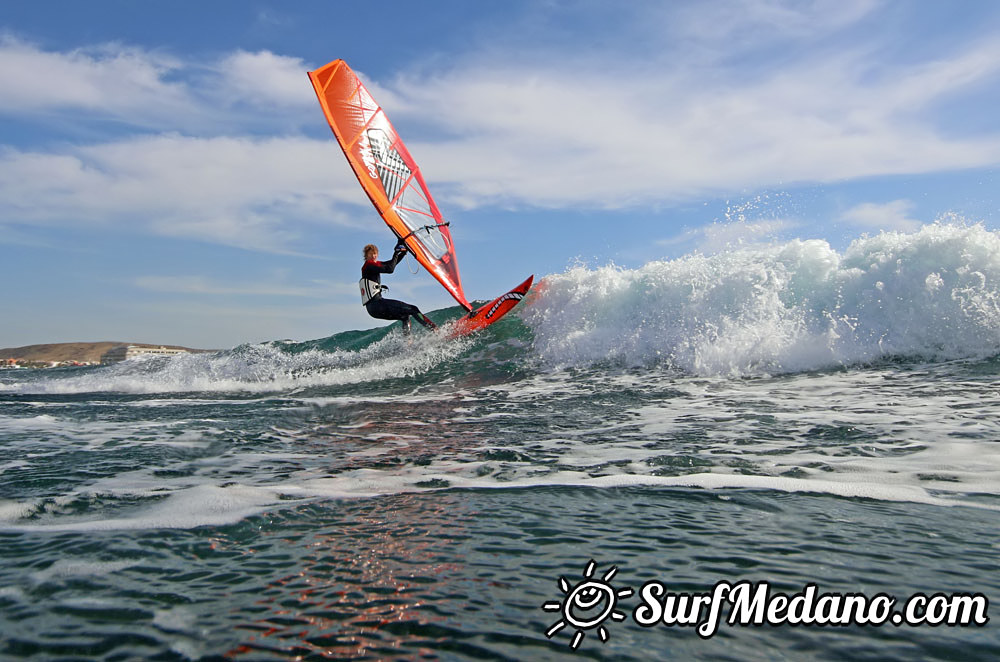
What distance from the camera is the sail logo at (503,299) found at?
1109 cm

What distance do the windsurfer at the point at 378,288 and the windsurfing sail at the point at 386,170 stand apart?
42 cm

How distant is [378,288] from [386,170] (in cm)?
220

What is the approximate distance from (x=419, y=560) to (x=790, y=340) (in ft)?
23.8

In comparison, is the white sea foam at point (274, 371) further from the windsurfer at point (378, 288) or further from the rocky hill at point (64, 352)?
the rocky hill at point (64, 352)

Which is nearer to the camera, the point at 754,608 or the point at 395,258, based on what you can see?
the point at 754,608

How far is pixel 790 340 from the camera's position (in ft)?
27.2

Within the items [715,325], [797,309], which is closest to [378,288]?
[715,325]

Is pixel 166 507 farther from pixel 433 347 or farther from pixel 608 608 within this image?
pixel 433 347

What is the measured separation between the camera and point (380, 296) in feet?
34.8

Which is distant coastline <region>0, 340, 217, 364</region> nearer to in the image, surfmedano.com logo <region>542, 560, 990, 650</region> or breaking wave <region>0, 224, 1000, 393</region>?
breaking wave <region>0, 224, 1000, 393</region>

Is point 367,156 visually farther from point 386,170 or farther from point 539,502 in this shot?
point 539,502

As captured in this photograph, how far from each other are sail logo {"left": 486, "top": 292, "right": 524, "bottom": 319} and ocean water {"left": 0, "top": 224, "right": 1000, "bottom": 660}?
2.83 meters

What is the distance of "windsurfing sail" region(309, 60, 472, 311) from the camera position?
10.8 metres

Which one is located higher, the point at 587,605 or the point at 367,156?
the point at 367,156
